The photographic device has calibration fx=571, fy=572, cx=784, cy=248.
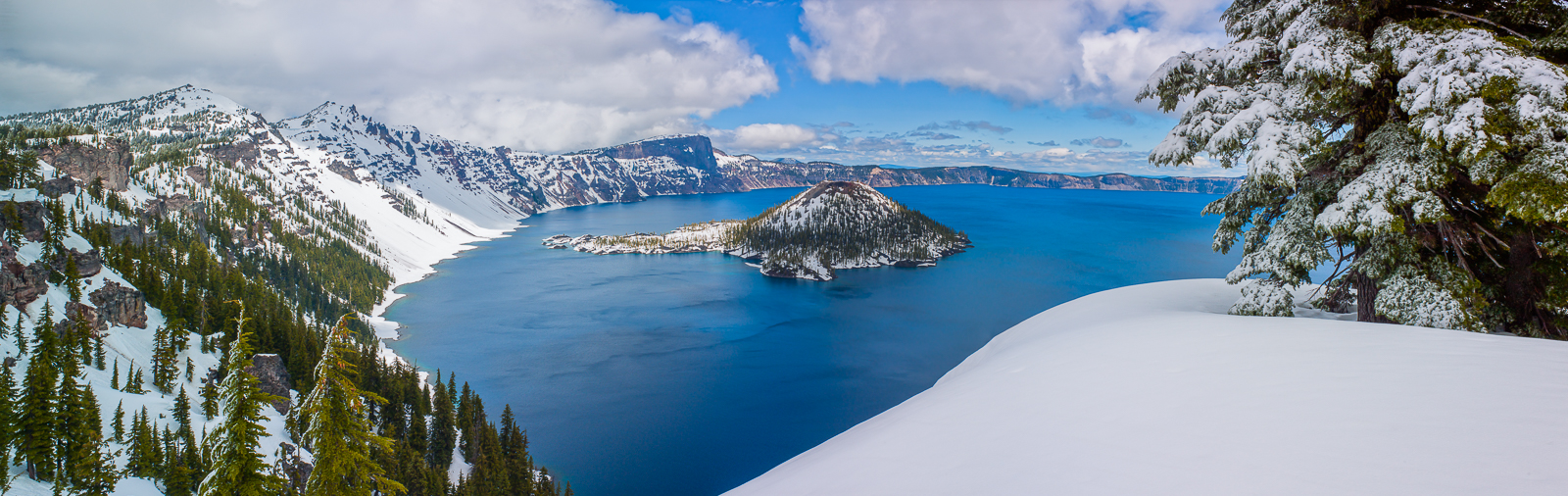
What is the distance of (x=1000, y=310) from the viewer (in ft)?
227

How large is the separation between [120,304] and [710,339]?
160ft

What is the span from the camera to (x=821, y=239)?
389 feet

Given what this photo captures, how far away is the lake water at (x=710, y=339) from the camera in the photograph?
128 ft

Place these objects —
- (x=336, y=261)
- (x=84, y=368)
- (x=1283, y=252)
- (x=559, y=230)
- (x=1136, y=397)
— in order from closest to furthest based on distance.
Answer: (x=1136, y=397) < (x=1283, y=252) < (x=84, y=368) < (x=336, y=261) < (x=559, y=230)

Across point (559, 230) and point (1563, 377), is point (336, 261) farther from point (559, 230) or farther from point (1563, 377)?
point (1563, 377)

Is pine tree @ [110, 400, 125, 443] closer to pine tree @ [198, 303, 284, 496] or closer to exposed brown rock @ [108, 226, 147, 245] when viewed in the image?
pine tree @ [198, 303, 284, 496]

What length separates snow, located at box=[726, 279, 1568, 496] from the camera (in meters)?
3.97

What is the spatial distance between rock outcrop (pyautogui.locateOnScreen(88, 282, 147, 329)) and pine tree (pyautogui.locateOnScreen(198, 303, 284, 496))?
57831 mm

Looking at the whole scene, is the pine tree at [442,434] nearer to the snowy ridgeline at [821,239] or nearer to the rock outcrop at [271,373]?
the rock outcrop at [271,373]

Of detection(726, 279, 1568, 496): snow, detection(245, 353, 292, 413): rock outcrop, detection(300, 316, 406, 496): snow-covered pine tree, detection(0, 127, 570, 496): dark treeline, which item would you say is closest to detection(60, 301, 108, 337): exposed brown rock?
detection(0, 127, 570, 496): dark treeline

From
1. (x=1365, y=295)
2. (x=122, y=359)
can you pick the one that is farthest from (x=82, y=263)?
(x=1365, y=295)

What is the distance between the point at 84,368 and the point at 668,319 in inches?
1805

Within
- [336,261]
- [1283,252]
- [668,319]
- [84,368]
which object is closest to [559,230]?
[336,261]

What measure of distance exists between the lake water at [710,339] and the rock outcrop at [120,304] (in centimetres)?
1965
